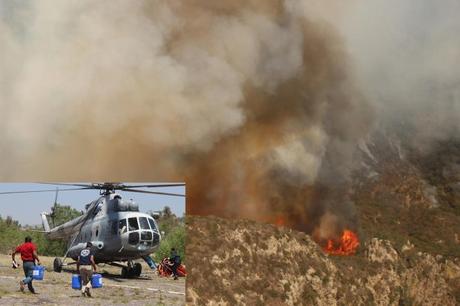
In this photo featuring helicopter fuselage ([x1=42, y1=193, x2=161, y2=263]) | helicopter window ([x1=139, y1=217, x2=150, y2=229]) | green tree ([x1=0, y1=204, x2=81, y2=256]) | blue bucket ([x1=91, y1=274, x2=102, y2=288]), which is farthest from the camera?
helicopter window ([x1=139, y1=217, x2=150, y2=229])

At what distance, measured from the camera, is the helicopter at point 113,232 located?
57.1 ft

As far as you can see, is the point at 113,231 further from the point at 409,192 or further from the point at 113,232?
the point at 409,192

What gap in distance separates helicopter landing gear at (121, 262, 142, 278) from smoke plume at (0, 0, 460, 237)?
1283 centimetres

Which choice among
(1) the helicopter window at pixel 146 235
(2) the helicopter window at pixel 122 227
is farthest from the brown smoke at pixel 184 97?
(1) the helicopter window at pixel 146 235

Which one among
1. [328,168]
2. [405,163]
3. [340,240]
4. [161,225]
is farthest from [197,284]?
[405,163]

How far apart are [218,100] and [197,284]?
Answer: 38.7 ft

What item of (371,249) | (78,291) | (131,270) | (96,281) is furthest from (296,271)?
(78,291)

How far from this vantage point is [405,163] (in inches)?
1961

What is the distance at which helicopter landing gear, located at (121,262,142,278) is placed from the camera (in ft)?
57.4

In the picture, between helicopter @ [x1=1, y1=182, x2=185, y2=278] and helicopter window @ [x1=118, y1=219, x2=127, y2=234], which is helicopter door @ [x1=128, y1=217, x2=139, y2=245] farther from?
helicopter window @ [x1=118, y1=219, x2=127, y2=234]

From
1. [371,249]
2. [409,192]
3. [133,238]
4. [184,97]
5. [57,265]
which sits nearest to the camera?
[57,265]

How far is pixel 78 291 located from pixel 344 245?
27698 mm

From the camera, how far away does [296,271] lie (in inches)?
1287

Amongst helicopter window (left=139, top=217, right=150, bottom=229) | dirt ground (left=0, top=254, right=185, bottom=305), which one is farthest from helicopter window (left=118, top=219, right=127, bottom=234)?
dirt ground (left=0, top=254, right=185, bottom=305)
